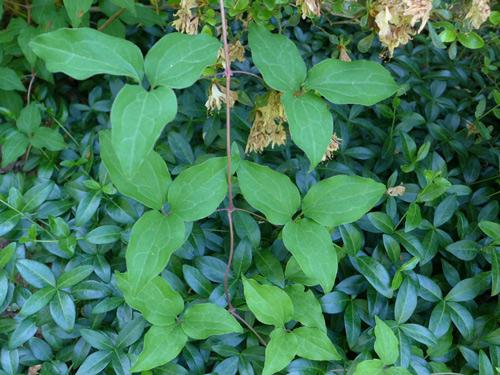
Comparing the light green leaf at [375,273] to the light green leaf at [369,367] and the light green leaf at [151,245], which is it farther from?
the light green leaf at [151,245]

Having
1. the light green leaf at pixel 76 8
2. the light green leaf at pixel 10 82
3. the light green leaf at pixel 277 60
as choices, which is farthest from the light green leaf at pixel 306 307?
the light green leaf at pixel 10 82

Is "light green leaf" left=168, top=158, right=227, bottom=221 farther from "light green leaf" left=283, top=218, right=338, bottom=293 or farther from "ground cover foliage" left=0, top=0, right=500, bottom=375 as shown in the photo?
"light green leaf" left=283, top=218, right=338, bottom=293

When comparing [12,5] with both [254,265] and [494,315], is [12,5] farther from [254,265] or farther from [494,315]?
[494,315]

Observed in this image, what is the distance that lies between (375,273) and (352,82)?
0.45 m

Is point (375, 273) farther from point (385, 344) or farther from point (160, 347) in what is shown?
point (160, 347)

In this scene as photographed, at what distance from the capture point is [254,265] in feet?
4.00

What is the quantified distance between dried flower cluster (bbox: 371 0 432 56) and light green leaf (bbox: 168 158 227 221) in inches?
14.0

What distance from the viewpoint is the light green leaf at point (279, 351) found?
3.18ft

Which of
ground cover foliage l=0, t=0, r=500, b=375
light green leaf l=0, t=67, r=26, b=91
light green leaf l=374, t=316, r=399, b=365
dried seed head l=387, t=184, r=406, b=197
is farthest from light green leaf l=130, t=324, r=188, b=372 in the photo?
light green leaf l=0, t=67, r=26, b=91

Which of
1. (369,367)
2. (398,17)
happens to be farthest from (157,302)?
(398,17)

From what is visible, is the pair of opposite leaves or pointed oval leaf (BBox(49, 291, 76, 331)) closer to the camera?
the pair of opposite leaves

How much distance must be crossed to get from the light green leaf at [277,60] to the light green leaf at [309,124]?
31mm

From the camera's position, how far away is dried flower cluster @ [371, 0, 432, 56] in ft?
2.79

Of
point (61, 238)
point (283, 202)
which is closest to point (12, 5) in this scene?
point (61, 238)
